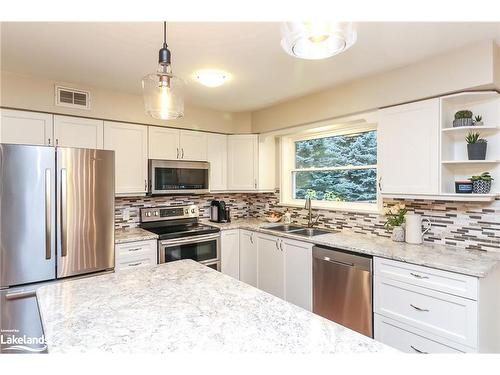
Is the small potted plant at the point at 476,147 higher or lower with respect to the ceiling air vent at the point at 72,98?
lower

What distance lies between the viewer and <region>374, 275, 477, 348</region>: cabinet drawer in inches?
69.9

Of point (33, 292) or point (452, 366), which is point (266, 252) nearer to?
point (33, 292)

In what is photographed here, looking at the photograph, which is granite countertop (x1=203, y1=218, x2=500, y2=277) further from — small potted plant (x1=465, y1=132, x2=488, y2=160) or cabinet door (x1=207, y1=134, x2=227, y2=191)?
cabinet door (x1=207, y1=134, x2=227, y2=191)

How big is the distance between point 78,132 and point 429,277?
3.13 metres

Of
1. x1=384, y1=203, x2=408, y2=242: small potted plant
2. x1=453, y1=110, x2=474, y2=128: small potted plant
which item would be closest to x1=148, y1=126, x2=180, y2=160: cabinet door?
x1=384, y1=203, x2=408, y2=242: small potted plant

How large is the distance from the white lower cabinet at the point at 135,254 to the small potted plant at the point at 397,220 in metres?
2.24

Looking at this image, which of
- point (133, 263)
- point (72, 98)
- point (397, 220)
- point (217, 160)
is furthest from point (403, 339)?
point (72, 98)

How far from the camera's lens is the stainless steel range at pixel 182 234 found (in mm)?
3014

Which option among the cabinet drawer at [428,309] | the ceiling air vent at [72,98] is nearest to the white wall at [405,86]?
the cabinet drawer at [428,309]

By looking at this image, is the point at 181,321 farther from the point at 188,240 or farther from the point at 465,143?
the point at 465,143

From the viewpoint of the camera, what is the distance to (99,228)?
8.02ft

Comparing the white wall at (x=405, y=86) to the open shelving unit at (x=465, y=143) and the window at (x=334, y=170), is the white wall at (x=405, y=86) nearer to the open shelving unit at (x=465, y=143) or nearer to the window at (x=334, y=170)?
the open shelving unit at (x=465, y=143)

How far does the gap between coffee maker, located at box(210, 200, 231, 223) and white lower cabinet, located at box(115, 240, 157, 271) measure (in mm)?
1037
